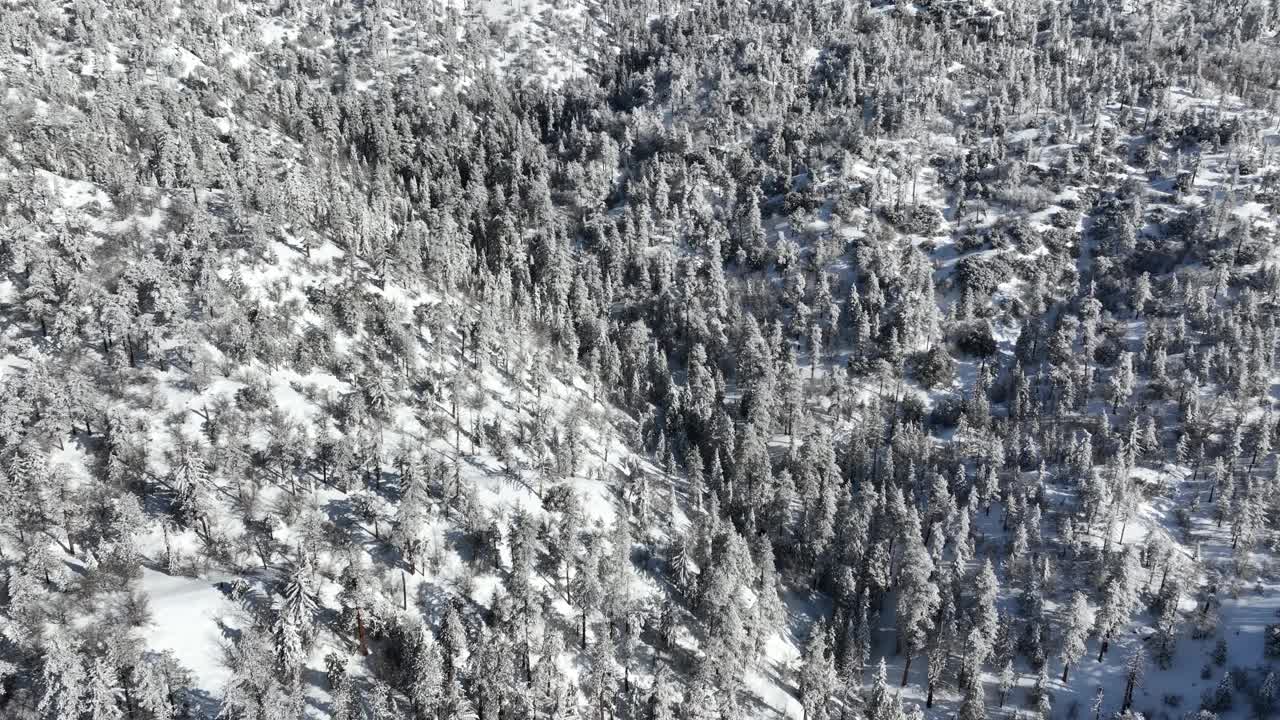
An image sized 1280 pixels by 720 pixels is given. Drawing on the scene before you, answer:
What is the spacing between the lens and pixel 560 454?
427 ft

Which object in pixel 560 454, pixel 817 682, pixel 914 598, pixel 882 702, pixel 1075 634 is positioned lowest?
pixel 882 702

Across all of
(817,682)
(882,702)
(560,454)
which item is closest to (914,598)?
(882,702)

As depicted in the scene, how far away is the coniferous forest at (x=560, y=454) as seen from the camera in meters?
92.4

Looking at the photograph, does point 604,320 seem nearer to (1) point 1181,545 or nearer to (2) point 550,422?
(2) point 550,422

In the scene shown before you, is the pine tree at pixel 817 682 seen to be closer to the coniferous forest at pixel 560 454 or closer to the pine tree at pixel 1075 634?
the coniferous forest at pixel 560 454

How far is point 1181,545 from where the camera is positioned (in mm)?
131500

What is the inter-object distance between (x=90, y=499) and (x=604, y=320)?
10154cm

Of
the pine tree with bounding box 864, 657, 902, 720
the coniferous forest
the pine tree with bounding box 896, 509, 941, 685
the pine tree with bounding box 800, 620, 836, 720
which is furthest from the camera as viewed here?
the pine tree with bounding box 896, 509, 941, 685

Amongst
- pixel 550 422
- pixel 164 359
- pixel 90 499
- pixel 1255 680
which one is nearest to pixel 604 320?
pixel 550 422

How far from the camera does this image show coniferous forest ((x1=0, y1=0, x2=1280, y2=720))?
303 ft

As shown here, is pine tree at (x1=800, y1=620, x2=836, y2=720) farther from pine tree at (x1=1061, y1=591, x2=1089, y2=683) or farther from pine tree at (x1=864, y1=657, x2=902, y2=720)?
pine tree at (x1=1061, y1=591, x2=1089, y2=683)

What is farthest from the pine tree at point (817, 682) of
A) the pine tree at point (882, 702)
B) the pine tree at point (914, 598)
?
the pine tree at point (914, 598)

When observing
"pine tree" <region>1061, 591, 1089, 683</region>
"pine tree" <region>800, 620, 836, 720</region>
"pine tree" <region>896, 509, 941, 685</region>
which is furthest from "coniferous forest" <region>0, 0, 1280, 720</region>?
"pine tree" <region>1061, 591, 1089, 683</region>

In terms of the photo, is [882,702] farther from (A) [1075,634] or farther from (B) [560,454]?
(B) [560,454]
